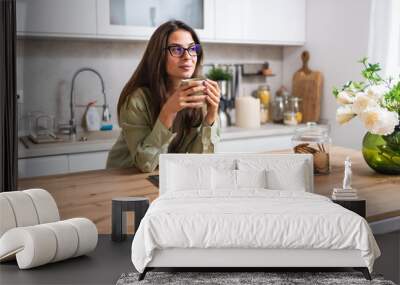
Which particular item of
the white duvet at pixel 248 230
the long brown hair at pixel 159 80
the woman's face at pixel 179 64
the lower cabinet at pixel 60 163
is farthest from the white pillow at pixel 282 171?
the lower cabinet at pixel 60 163

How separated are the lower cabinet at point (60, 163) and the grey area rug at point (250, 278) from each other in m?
1.94

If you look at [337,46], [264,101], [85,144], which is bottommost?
[85,144]

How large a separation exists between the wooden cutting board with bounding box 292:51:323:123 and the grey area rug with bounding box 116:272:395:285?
3.05m

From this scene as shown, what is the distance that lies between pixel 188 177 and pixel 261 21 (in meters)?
2.81

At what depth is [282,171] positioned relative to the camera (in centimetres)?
198

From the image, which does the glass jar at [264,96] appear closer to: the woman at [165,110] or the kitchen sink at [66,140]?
the kitchen sink at [66,140]

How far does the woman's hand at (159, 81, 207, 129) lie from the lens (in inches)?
107

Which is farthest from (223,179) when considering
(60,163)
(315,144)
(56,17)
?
(56,17)

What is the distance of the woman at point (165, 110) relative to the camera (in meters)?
2.71

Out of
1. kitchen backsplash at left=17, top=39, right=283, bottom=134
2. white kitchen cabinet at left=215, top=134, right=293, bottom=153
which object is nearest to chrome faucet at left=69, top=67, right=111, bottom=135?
kitchen backsplash at left=17, top=39, right=283, bottom=134

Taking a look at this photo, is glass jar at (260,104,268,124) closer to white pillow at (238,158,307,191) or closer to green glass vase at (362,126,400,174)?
green glass vase at (362,126,400,174)

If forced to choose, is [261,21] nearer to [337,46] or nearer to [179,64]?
[337,46]

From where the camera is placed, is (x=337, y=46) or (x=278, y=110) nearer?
(x=337, y=46)

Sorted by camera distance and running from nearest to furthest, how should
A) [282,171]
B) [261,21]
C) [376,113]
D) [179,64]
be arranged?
[282,171]
[376,113]
[179,64]
[261,21]
